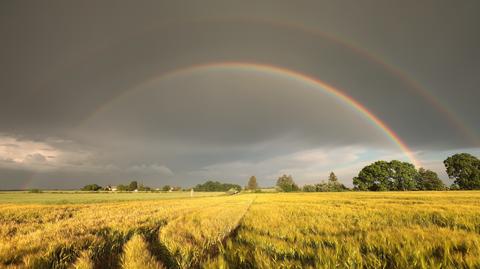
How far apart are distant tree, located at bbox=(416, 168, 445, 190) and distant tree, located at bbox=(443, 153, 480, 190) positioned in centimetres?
1237

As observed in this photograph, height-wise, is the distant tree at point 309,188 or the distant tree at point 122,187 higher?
the distant tree at point 122,187

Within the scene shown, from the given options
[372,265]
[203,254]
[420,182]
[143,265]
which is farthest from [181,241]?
[420,182]

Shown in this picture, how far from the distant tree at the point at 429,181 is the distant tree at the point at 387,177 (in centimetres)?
416

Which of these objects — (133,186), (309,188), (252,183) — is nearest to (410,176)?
(309,188)

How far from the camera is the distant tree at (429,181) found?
105656 millimetres

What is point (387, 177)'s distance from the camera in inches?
4038

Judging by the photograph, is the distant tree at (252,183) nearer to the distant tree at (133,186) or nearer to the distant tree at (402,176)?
the distant tree at (133,186)

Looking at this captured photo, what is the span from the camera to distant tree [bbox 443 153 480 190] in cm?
8806

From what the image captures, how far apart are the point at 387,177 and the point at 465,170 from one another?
2406 centimetres

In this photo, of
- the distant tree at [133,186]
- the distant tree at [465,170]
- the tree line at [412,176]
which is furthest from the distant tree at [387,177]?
the distant tree at [133,186]

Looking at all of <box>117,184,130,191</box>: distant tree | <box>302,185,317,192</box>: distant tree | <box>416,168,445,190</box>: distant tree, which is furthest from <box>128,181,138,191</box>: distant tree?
<box>416,168,445,190</box>: distant tree

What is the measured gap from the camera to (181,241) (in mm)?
4723

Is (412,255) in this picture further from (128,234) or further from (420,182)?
(420,182)

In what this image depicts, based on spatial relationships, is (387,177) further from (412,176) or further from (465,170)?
A: (465,170)
